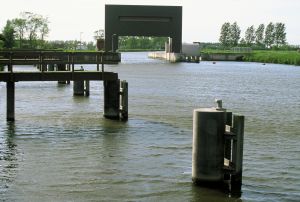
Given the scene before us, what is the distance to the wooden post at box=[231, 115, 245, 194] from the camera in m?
13.6

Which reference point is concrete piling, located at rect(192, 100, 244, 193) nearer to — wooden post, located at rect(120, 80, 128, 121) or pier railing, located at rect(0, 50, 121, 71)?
wooden post, located at rect(120, 80, 128, 121)

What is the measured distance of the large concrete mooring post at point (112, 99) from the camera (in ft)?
85.4

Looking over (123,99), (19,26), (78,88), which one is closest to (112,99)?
(123,99)

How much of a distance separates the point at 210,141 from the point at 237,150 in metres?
0.65

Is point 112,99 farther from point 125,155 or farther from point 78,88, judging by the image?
point 78,88

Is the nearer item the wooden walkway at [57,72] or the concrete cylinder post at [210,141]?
the concrete cylinder post at [210,141]

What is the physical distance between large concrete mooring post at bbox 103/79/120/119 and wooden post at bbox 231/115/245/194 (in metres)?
12.4

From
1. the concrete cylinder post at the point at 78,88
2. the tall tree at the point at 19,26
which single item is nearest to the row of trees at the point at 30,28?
the tall tree at the point at 19,26

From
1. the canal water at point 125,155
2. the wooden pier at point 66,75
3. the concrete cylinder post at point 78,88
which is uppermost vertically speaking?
the wooden pier at point 66,75

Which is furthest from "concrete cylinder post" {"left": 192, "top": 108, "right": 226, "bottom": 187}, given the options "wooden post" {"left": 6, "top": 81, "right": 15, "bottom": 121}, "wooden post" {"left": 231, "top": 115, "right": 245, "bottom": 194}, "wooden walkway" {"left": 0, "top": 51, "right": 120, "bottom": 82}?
"wooden post" {"left": 6, "top": 81, "right": 15, "bottom": 121}

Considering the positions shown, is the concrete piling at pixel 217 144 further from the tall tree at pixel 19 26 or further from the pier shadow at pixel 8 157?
the tall tree at pixel 19 26

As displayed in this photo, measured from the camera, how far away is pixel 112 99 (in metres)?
26.4

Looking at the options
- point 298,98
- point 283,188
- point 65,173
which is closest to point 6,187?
point 65,173

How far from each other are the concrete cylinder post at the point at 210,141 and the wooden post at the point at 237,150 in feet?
0.96
